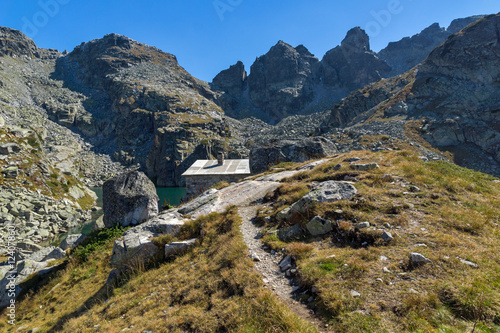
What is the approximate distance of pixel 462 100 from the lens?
2418 inches

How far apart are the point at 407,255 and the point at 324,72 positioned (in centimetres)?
21045

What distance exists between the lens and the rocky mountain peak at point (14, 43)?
131475 mm

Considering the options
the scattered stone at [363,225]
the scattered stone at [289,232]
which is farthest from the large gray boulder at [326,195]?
the scattered stone at [363,225]

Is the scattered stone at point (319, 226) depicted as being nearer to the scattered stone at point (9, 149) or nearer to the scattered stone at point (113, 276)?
the scattered stone at point (113, 276)

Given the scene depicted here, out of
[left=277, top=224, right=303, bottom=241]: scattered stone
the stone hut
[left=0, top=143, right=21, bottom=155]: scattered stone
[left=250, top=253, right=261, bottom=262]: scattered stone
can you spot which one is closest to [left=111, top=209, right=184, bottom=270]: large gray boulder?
[left=250, top=253, right=261, bottom=262]: scattered stone

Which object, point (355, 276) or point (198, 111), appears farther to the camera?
point (198, 111)

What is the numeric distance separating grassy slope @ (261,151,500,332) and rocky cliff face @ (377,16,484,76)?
200 m

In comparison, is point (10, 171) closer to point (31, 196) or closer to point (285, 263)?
point (31, 196)

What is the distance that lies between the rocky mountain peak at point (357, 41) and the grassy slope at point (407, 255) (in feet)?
693

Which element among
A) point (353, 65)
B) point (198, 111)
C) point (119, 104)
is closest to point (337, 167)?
point (198, 111)

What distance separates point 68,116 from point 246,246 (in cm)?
14743

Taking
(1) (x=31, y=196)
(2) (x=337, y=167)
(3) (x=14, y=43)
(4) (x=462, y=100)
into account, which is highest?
(3) (x=14, y=43)

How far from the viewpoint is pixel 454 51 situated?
7219 cm

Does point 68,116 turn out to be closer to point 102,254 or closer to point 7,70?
point 7,70
